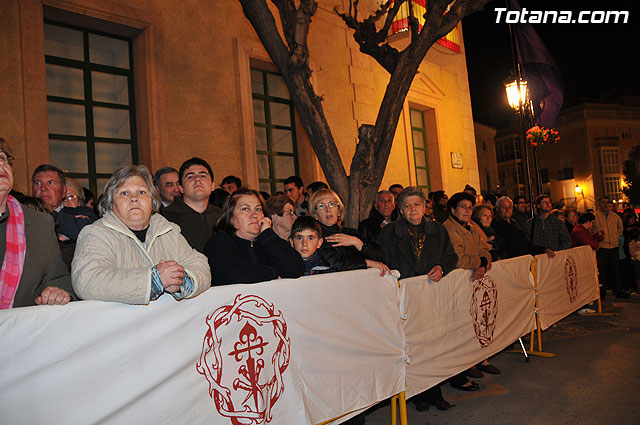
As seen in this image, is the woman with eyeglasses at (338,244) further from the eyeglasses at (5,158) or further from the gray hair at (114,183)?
the eyeglasses at (5,158)

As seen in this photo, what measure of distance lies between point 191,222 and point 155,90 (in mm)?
4863

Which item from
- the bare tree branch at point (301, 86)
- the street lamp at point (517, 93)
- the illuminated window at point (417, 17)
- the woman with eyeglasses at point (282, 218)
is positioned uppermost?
the illuminated window at point (417, 17)

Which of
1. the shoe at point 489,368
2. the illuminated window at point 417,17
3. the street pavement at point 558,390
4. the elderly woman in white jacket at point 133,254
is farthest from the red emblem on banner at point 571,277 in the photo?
the elderly woman in white jacket at point 133,254

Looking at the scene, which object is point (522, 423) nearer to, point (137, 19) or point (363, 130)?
point (363, 130)

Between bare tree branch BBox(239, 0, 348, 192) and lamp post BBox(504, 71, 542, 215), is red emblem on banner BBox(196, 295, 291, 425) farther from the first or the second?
lamp post BBox(504, 71, 542, 215)

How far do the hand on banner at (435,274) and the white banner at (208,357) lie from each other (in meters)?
0.82

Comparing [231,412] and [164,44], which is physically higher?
[164,44]

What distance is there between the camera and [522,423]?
13.9 ft

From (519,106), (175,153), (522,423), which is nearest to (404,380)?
(522,423)

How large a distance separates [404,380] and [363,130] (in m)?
4.28

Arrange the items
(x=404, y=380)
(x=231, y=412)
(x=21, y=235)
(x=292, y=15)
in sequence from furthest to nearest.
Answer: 1. (x=292, y=15)
2. (x=404, y=380)
3. (x=231, y=412)
4. (x=21, y=235)

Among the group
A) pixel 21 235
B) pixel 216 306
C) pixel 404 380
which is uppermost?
pixel 21 235

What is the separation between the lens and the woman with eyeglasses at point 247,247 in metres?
3.40

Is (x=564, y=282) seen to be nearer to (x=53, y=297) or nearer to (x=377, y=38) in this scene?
(x=377, y=38)
